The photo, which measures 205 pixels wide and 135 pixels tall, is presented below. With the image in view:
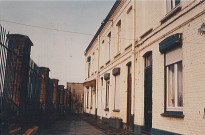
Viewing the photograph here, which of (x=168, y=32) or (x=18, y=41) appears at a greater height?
(x=168, y=32)

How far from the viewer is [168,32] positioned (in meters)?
8.23

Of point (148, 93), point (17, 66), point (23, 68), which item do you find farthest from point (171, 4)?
point (17, 66)

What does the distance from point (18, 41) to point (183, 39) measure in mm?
4978

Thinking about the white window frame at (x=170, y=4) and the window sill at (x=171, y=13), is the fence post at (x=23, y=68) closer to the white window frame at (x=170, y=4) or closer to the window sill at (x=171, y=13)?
the window sill at (x=171, y=13)

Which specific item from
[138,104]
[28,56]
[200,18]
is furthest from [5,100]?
[138,104]

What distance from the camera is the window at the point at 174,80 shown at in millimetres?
7629

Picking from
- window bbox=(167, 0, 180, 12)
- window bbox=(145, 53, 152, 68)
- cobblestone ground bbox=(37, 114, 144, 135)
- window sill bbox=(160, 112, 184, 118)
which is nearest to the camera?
window sill bbox=(160, 112, 184, 118)

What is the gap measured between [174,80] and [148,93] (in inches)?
86.4

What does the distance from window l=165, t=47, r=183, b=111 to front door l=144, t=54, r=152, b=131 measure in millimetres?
1667

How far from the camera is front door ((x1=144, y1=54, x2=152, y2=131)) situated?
9.90 m

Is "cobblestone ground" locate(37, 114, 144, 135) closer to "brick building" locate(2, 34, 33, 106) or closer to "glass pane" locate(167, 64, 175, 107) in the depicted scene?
"brick building" locate(2, 34, 33, 106)

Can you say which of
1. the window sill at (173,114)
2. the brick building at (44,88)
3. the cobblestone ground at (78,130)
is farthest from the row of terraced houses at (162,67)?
the brick building at (44,88)

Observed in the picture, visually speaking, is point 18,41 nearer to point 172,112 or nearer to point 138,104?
point 172,112

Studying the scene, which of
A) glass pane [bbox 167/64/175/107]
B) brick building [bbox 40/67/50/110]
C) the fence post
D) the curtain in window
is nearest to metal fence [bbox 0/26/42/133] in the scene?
the fence post
